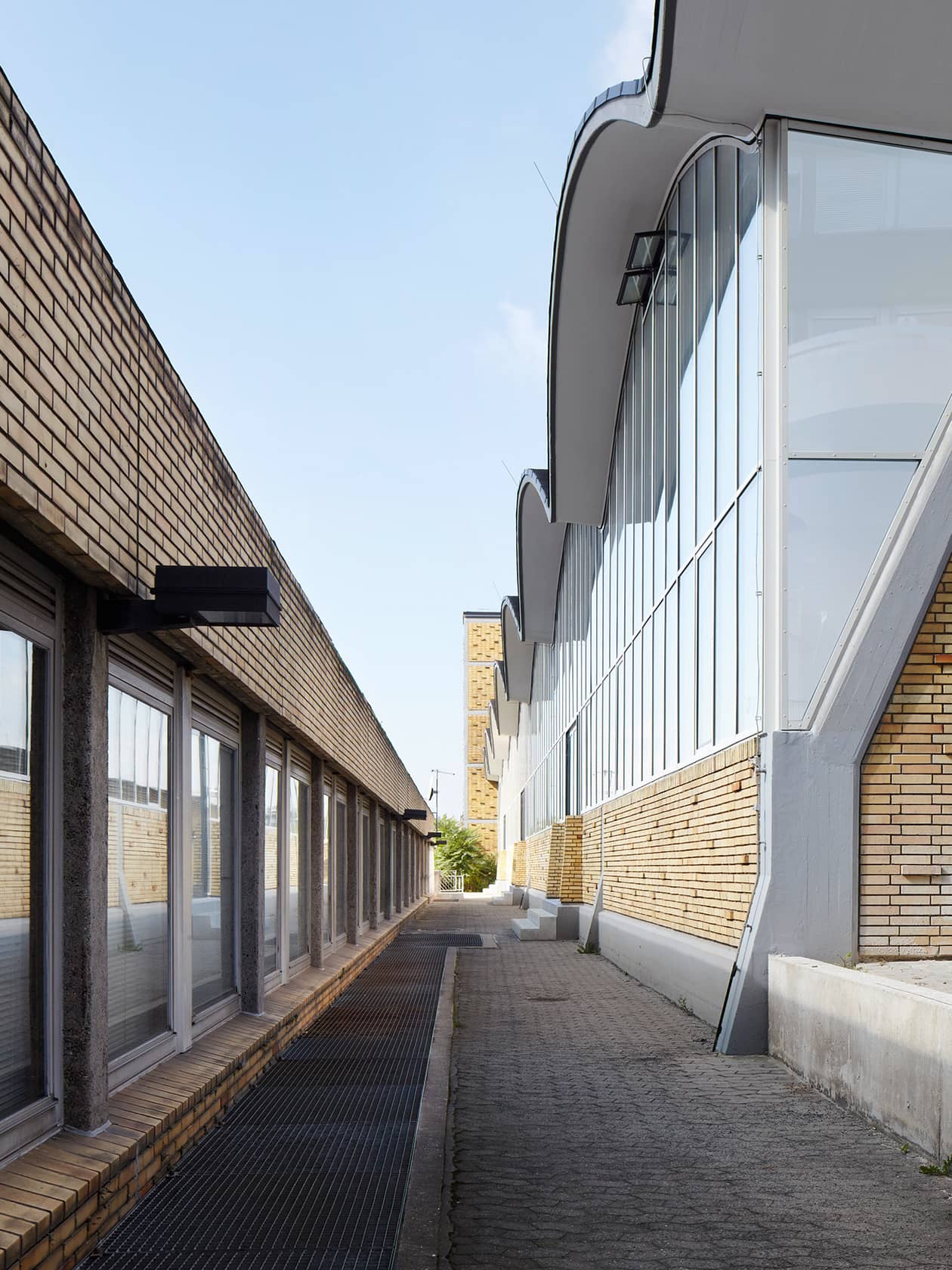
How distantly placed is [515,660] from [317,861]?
1305 inches

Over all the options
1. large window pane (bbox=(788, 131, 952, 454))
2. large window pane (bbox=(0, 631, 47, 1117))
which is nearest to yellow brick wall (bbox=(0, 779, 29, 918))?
large window pane (bbox=(0, 631, 47, 1117))

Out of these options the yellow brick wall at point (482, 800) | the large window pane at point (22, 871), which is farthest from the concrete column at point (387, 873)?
the yellow brick wall at point (482, 800)

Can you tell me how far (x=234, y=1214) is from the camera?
5.43 meters

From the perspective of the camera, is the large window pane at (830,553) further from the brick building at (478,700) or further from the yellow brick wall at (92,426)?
the brick building at (478,700)

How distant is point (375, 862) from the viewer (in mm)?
23875

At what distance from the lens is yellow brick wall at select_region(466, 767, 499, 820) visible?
88438 mm

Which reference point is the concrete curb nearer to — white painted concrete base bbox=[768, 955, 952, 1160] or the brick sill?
the brick sill

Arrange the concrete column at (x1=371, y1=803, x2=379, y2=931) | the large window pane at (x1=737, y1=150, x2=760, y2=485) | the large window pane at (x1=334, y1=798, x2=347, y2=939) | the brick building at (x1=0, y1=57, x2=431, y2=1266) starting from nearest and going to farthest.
A: the brick building at (x1=0, y1=57, x2=431, y2=1266) → the large window pane at (x1=737, y1=150, x2=760, y2=485) → the large window pane at (x1=334, y1=798, x2=347, y2=939) → the concrete column at (x1=371, y1=803, x2=379, y2=931)

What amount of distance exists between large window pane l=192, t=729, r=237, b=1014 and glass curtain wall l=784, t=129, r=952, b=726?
406 centimetres

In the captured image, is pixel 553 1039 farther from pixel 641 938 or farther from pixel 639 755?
pixel 639 755

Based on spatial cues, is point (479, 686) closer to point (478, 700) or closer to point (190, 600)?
point (478, 700)

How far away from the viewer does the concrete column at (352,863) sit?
60.4ft

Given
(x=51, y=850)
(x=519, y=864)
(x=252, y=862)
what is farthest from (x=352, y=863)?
(x=519, y=864)

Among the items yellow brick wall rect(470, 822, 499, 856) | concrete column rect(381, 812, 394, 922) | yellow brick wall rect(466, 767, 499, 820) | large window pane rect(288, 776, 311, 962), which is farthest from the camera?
yellow brick wall rect(466, 767, 499, 820)
